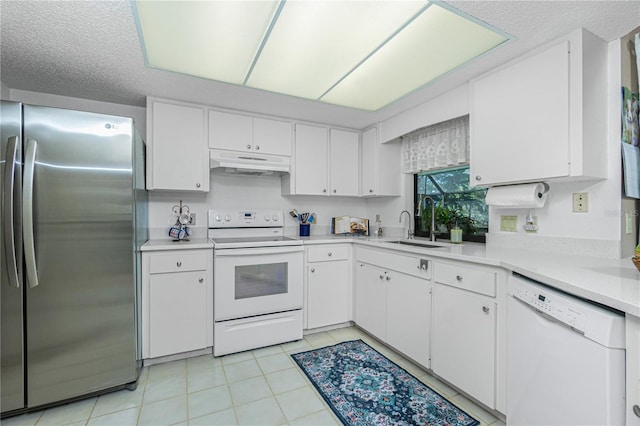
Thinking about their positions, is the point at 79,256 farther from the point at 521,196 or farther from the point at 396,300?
the point at 521,196

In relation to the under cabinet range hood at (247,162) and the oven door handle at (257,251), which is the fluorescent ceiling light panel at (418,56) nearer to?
the under cabinet range hood at (247,162)

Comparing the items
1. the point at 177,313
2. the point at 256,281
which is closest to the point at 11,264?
Result: the point at 177,313

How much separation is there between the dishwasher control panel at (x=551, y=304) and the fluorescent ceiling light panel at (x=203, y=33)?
1.75 meters

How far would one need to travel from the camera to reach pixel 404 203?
3203 mm

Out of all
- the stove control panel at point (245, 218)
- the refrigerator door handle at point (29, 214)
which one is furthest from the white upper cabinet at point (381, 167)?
the refrigerator door handle at point (29, 214)

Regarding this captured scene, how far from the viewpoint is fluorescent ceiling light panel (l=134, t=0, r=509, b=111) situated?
1.40 meters

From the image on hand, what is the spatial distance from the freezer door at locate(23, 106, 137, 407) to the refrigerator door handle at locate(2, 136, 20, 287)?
0.06 metres

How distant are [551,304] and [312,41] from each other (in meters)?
1.72

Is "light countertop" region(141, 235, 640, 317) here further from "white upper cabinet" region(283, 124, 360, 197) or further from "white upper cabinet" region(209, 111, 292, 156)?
"white upper cabinet" region(283, 124, 360, 197)

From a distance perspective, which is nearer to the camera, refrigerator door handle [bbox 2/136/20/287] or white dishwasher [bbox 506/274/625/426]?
white dishwasher [bbox 506/274/625/426]

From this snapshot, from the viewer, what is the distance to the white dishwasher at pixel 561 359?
3.01 ft

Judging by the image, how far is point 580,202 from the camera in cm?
179

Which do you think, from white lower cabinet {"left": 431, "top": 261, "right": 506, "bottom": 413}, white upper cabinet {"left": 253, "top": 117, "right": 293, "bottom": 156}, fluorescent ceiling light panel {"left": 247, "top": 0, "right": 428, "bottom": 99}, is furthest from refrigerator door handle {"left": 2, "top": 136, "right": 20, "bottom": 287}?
white lower cabinet {"left": 431, "top": 261, "right": 506, "bottom": 413}


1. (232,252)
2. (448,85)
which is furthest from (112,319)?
(448,85)
